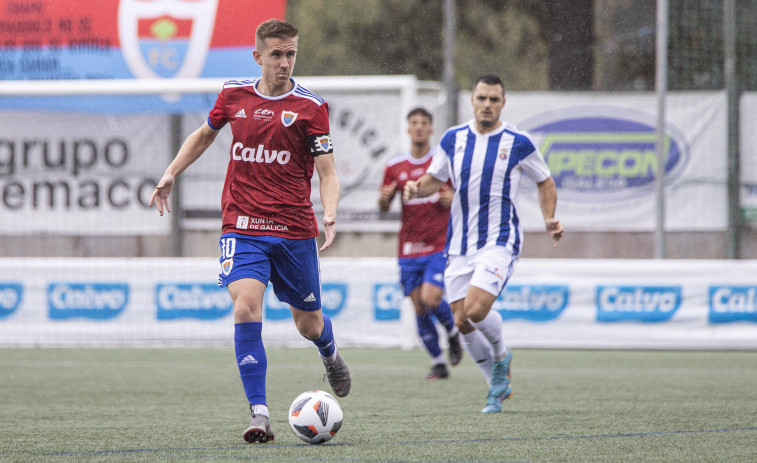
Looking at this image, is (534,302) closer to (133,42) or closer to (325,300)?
(325,300)

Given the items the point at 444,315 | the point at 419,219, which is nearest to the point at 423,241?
the point at 419,219

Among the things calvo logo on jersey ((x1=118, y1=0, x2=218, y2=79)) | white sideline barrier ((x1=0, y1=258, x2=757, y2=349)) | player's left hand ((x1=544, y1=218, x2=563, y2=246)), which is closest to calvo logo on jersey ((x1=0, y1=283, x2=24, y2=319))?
white sideline barrier ((x1=0, y1=258, x2=757, y2=349))

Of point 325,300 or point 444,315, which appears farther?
point 325,300

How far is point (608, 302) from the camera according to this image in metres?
11.7

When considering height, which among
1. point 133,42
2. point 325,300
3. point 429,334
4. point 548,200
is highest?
point 133,42

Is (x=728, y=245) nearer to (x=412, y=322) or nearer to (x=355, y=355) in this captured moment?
(x=412, y=322)

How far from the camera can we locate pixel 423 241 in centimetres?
927

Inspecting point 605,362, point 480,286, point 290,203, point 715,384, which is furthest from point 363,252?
point 290,203

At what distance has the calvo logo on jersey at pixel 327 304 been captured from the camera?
11898 mm

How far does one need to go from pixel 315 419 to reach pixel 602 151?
11027 mm

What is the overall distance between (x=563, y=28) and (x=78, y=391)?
10.5 m

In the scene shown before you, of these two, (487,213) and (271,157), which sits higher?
(271,157)

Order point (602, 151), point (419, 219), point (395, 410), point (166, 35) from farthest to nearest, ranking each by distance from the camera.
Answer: point (602, 151) < point (166, 35) < point (419, 219) < point (395, 410)

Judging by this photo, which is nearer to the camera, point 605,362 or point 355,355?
point 605,362
